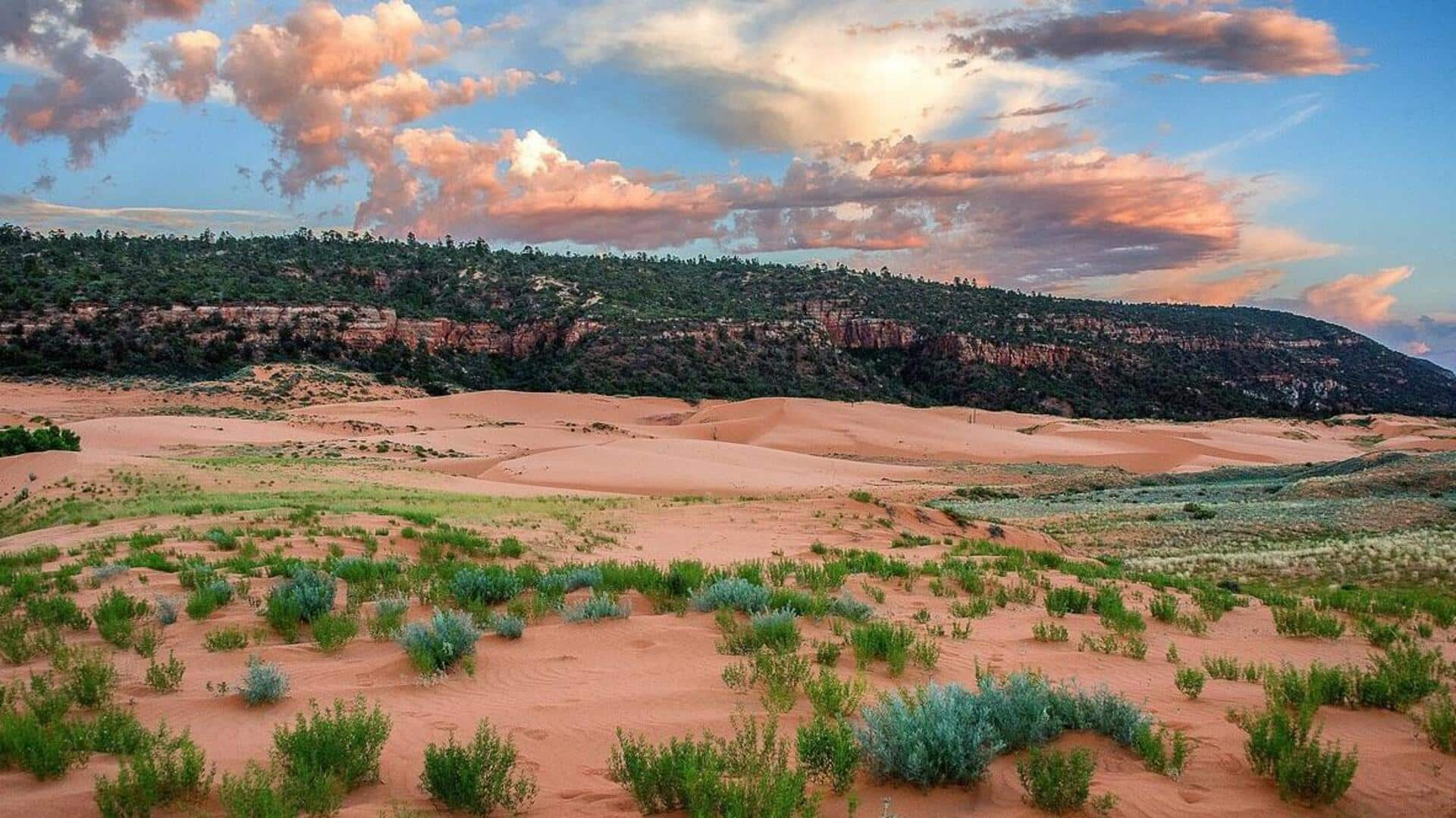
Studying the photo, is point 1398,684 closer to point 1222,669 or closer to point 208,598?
point 1222,669

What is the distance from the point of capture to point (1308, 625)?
9.04 meters

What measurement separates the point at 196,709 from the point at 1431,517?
2668cm

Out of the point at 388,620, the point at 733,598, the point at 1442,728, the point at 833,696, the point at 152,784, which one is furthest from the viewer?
the point at 733,598

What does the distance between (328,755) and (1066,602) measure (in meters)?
8.19

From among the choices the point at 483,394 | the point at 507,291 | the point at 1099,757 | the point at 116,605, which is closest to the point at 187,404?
the point at 483,394

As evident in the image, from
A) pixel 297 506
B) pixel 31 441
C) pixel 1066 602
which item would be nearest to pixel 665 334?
pixel 31 441

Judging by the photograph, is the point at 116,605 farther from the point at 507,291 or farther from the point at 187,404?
the point at 507,291

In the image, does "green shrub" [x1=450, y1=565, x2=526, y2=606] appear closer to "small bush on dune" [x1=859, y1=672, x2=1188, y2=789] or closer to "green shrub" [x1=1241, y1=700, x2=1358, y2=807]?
"small bush on dune" [x1=859, y1=672, x2=1188, y2=789]

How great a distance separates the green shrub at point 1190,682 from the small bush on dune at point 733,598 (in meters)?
3.65

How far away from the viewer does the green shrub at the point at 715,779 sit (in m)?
3.74

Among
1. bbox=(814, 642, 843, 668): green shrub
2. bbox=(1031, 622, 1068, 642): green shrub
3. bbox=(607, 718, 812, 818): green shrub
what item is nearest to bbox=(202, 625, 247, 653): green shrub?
bbox=(607, 718, 812, 818): green shrub

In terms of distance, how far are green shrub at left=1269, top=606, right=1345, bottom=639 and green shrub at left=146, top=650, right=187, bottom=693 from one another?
10.4m

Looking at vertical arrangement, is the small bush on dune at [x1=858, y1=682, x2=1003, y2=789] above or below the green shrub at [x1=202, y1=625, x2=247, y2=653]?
above

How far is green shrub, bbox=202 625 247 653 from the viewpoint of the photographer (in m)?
7.27
